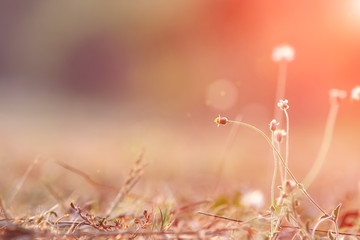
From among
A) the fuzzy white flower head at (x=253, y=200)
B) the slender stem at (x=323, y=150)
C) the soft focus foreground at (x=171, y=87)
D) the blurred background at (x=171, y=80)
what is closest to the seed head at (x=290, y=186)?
the slender stem at (x=323, y=150)

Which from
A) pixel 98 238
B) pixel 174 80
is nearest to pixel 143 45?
pixel 174 80

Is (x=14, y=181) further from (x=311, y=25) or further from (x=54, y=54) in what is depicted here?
(x=54, y=54)

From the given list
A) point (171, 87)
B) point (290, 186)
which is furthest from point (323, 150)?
point (290, 186)

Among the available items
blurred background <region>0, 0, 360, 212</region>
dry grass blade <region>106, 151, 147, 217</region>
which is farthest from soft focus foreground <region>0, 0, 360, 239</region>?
dry grass blade <region>106, 151, 147, 217</region>

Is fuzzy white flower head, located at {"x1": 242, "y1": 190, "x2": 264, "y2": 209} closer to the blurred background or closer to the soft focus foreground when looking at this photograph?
the soft focus foreground

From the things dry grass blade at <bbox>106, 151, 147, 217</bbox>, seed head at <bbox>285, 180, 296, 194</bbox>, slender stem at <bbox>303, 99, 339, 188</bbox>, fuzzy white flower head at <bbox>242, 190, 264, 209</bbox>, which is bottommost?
dry grass blade at <bbox>106, 151, 147, 217</bbox>

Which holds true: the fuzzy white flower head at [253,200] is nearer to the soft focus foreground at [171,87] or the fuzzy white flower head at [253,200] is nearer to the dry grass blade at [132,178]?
the soft focus foreground at [171,87]
